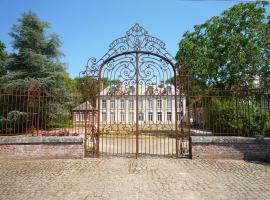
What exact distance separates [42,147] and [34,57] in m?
14.4

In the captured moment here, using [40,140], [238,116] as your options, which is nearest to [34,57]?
[40,140]

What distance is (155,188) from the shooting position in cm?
522

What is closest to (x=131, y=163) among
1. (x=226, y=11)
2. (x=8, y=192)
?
(x=8, y=192)

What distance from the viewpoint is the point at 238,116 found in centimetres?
924

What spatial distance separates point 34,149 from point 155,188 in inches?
194

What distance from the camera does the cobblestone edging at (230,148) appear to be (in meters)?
8.23

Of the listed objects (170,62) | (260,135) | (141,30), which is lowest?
(260,135)

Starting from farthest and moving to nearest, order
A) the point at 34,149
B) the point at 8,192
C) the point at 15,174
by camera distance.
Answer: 1. the point at 34,149
2. the point at 15,174
3. the point at 8,192

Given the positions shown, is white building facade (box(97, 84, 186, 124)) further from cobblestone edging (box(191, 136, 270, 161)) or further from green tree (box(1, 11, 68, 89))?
green tree (box(1, 11, 68, 89))

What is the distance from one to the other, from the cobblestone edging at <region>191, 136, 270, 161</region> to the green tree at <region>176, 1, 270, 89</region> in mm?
8664

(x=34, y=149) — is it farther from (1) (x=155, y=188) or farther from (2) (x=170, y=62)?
(2) (x=170, y=62)

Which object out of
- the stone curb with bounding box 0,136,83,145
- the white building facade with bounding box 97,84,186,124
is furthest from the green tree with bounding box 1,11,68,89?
the stone curb with bounding box 0,136,83,145

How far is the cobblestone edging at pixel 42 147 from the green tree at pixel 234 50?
10424mm

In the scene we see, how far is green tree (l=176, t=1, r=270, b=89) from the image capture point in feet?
54.3
